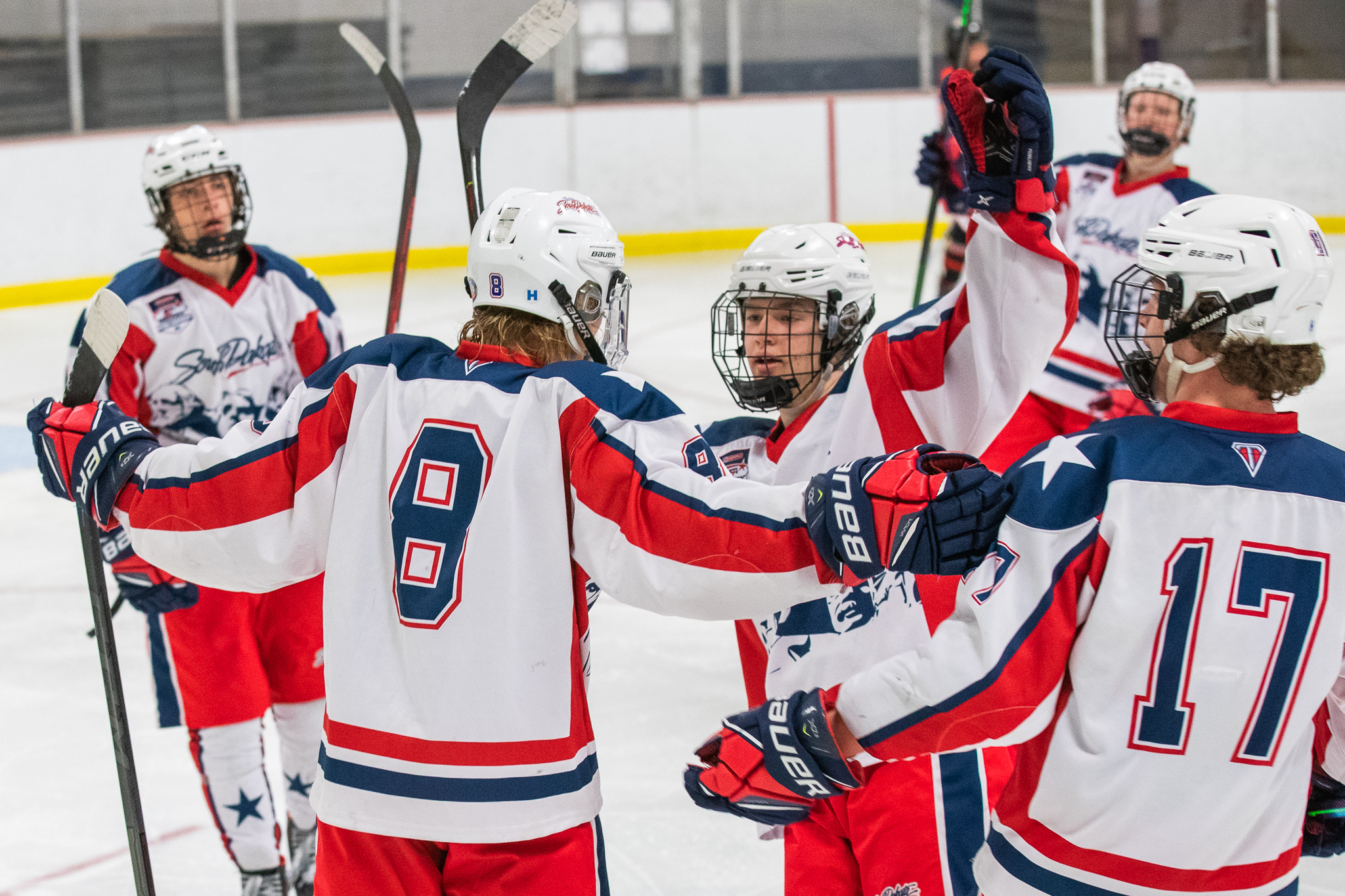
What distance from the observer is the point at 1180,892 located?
1.33 m

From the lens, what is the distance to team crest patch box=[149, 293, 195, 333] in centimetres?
268

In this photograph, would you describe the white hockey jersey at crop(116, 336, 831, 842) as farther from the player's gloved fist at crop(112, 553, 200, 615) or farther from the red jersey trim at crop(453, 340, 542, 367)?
the player's gloved fist at crop(112, 553, 200, 615)

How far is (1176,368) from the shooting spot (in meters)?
1.37

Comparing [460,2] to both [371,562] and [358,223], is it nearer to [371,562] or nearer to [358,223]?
[358,223]

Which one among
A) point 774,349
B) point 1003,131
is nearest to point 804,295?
point 774,349

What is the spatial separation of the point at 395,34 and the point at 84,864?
781 centimetres

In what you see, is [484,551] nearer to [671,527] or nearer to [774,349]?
[671,527]

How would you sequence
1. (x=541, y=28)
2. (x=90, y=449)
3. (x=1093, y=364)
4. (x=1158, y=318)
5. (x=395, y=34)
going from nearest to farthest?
(x=1158, y=318) < (x=90, y=449) < (x=541, y=28) < (x=1093, y=364) < (x=395, y=34)

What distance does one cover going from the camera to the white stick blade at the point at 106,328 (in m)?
1.92

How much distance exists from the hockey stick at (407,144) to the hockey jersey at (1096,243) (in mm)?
1763

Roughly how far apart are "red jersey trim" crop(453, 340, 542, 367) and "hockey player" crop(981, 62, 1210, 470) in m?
2.29

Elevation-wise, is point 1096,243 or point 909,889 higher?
point 1096,243


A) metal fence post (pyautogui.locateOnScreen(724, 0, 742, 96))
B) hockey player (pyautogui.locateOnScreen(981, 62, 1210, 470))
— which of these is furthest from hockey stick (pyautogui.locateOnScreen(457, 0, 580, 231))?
metal fence post (pyautogui.locateOnScreen(724, 0, 742, 96))

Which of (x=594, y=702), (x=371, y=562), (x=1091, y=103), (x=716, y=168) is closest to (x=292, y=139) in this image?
(x=716, y=168)
